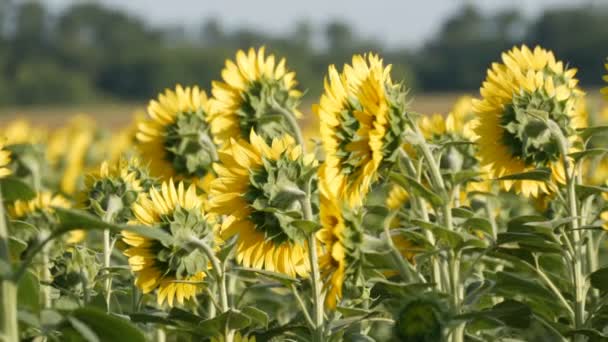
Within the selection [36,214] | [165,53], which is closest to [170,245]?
[36,214]

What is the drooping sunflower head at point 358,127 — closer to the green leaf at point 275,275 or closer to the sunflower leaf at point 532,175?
the green leaf at point 275,275

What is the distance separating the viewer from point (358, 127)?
6.31 feet

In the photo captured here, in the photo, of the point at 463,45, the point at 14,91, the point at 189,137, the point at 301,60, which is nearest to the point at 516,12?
the point at 463,45

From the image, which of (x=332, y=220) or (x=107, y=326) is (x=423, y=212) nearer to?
(x=332, y=220)

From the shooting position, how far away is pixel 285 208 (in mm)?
2086

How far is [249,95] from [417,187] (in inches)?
35.4

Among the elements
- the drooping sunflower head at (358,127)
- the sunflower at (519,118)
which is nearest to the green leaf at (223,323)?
the drooping sunflower head at (358,127)

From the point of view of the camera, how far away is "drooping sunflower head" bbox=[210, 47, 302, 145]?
8.98 ft

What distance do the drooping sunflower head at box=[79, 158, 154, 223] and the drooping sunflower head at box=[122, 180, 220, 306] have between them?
0.35 meters

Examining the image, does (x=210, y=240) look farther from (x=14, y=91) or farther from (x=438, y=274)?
(x=14, y=91)

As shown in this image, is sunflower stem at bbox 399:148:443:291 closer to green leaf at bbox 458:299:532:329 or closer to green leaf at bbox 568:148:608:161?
green leaf at bbox 458:299:532:329

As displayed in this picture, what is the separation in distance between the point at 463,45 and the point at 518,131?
55292mm

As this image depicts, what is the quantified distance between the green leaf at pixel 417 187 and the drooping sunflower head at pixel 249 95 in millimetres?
760

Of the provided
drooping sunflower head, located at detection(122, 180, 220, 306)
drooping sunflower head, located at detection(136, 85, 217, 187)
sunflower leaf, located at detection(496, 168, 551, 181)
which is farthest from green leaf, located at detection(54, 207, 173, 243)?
drooping sunflower head, located at detection(136, 85, 217, 187)
